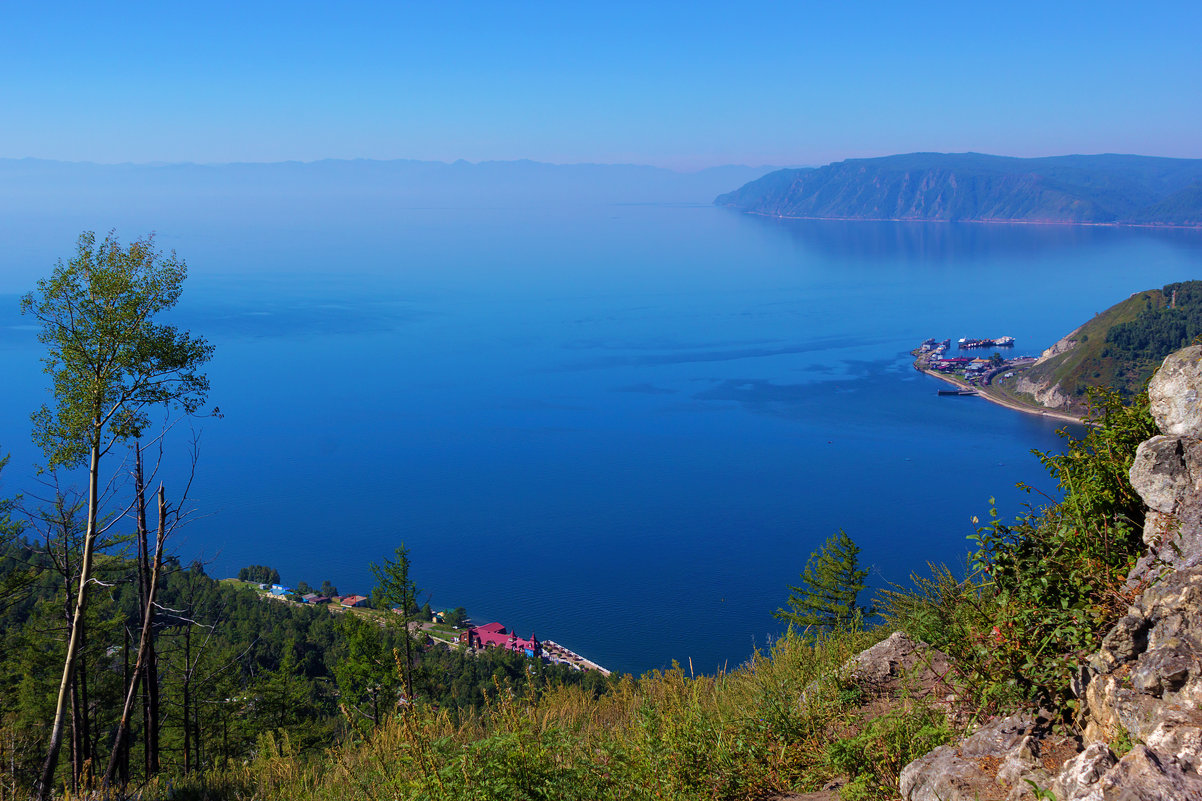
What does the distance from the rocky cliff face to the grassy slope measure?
46363mm

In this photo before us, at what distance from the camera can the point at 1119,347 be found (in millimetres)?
50562

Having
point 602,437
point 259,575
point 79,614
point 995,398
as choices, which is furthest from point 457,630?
point 995,398

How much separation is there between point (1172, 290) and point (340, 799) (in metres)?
70.9

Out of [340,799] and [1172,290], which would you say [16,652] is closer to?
[340,799]

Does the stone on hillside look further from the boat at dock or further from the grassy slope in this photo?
the boat at dock

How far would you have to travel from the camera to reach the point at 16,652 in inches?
381


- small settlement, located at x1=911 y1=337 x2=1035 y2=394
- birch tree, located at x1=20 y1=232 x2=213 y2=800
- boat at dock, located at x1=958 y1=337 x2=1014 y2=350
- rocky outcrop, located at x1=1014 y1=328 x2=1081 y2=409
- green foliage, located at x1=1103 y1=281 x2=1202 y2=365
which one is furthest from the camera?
boat at dock, located at x1=958 y1=337 x2=1014 y2=350

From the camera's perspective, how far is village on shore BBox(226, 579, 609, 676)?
74.8 feet

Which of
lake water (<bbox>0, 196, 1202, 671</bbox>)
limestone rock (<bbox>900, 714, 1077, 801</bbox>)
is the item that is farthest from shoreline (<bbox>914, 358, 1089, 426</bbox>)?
limestone rock (<bbox>900, 714, 1077, 801</bbox>)

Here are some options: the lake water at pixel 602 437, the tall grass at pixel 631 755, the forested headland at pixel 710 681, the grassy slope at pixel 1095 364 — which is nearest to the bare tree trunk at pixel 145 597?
the forested headland at pixel 710 681

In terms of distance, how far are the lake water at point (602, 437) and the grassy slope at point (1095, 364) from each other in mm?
Answer: 5174

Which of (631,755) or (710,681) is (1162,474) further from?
(710,681)

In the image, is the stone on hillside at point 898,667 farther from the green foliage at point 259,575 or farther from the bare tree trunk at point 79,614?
the green foliage at point 259,575

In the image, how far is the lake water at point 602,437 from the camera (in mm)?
29375
